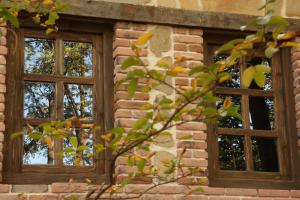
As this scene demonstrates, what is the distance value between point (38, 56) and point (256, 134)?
1842mm

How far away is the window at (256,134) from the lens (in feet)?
16.2

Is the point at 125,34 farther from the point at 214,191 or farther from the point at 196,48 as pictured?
the point at 214,191

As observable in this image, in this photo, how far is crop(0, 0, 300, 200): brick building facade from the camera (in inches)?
178

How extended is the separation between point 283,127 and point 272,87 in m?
0.36

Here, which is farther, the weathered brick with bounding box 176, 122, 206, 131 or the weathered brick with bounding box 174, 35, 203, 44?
the weathered brick with bounding box 174, 35, 203, 44

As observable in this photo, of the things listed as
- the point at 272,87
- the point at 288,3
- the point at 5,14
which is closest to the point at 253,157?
the point at 272,87

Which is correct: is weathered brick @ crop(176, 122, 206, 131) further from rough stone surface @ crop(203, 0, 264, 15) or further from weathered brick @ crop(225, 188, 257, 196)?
rough stone surface @ crop(203, 0, 264, 15)

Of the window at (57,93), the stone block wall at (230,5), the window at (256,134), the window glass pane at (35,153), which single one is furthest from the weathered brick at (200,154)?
the stone block wall at (230,5)

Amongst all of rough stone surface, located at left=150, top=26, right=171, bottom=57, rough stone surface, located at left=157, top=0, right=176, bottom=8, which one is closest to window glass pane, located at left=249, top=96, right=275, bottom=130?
rough stone surface, located at left=150, top=26, right=171, bottom=57

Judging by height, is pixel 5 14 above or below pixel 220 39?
below

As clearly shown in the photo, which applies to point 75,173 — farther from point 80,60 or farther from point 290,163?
point 290,163

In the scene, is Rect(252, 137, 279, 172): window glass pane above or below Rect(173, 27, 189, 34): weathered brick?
below

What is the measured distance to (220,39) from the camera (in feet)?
17.0

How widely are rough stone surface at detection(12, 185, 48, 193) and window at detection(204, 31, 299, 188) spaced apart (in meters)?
1.31
